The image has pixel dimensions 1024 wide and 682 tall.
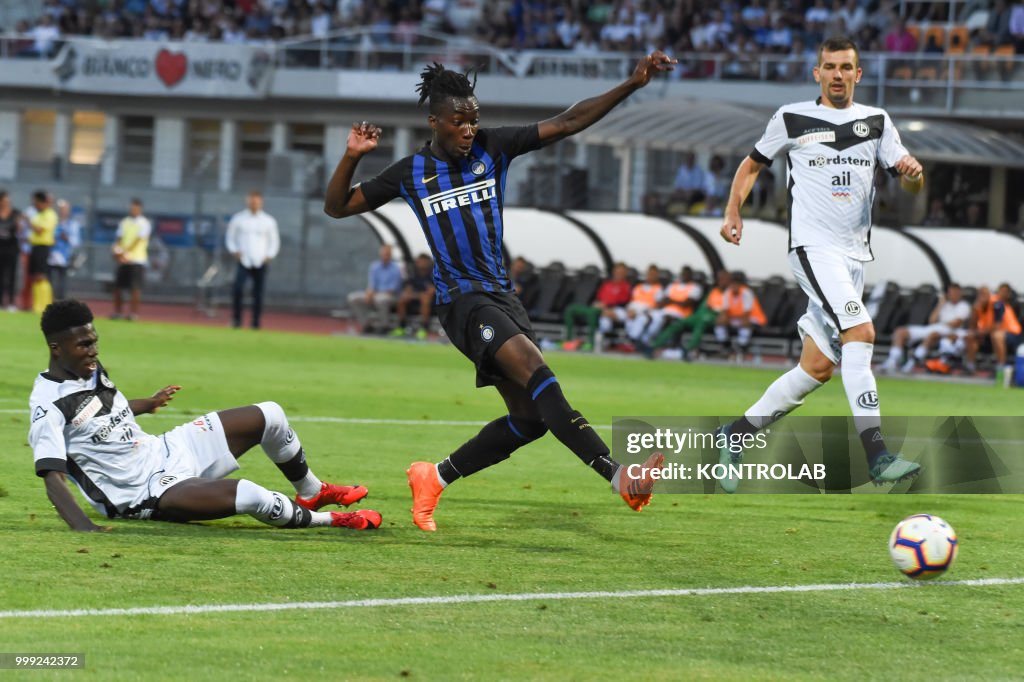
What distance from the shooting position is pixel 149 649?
5152 millimetres

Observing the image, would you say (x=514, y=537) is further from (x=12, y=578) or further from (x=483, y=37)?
(x=483, y=37)

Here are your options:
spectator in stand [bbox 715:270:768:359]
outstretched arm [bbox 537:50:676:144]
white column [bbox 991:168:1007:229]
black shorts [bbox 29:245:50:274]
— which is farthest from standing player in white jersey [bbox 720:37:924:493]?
white column [bbox 991:168:1007:229]

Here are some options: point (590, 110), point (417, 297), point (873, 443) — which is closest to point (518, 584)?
point (590, 110)

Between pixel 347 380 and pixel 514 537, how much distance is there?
1032 centimetres

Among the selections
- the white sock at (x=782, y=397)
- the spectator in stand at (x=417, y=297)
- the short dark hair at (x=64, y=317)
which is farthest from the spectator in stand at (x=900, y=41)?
the short dark hair at (x=64, y=317)

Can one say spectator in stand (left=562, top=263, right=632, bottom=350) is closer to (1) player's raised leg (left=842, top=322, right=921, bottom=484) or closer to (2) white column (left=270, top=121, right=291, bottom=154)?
(1) player's raised leg (left=842, top=322, right=921, bottom=484)

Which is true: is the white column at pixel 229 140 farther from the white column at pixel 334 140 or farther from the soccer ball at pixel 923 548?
the soccer ball at pixel 923 548

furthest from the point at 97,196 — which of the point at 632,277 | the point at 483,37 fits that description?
the point at 632,277

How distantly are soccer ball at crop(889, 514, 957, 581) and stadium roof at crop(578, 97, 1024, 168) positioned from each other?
2225 centimetres

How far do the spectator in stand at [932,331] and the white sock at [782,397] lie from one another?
1467 centimetres

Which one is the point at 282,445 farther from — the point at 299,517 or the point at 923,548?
the point at 923,548

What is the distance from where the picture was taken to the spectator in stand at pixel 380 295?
27938mm

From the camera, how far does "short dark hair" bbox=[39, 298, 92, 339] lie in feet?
23.6

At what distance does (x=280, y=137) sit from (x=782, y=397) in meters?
37.7
